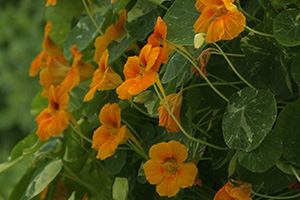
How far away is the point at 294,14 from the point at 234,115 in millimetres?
154

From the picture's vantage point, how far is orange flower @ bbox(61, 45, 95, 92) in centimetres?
91

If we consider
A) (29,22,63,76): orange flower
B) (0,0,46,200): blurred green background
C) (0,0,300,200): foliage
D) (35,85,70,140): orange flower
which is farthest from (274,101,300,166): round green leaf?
(0,0,46,200): blurred green background

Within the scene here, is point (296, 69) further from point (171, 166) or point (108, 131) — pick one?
point (108, 131)

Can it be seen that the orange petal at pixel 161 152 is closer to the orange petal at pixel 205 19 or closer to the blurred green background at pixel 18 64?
the orange petal at pixel 205 19

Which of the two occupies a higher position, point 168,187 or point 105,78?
point 105,78

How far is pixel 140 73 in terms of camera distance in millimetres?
704

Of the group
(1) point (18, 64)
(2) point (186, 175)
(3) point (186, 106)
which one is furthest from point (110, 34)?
(1) point (18, 64)

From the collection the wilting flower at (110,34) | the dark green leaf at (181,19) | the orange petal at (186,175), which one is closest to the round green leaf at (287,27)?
the dark green leaf at (181,19)

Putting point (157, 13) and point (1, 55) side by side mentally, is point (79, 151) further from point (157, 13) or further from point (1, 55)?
point (1, 55)

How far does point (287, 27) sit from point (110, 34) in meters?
0.39

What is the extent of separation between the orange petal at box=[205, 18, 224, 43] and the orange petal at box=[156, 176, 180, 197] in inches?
9.3

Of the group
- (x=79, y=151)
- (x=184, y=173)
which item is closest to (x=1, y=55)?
(x=79, y=151)

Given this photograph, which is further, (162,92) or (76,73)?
(76,73)

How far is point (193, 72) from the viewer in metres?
0.78
